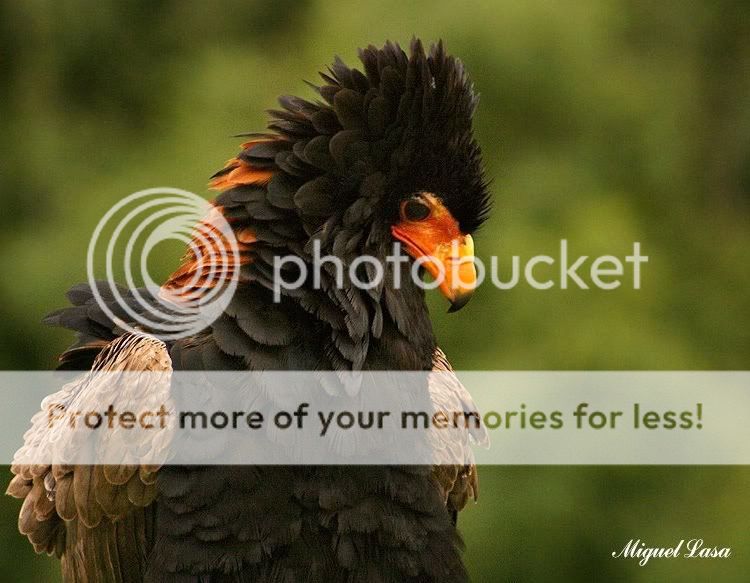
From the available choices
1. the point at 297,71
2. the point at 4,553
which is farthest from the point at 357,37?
the point at 4,553

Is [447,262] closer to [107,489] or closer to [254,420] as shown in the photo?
[254,420]

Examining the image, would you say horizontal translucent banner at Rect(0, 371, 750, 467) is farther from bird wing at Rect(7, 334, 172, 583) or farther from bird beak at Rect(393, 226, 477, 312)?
bird beak at Rect(393, 226, 477, 312)

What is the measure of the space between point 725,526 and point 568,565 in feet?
2.42

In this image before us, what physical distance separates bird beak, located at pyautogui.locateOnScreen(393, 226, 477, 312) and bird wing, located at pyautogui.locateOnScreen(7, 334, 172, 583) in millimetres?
638

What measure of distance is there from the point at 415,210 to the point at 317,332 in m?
0.38

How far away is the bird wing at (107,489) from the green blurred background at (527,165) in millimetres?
1804

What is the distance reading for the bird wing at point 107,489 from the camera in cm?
253

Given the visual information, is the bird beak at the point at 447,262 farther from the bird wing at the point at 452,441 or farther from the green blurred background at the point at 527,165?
the green blurred background at the point at 527,165

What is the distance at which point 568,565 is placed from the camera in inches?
187

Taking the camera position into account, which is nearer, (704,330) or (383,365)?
(383,365)

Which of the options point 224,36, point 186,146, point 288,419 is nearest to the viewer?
point 288,419

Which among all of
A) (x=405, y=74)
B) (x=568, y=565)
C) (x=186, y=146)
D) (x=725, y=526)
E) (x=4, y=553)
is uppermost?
(x=186, y=146)

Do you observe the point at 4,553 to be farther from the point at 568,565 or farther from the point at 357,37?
the point at 357,37

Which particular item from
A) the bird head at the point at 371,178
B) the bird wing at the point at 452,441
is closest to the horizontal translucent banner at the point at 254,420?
the bird wing at the point at 452,441
